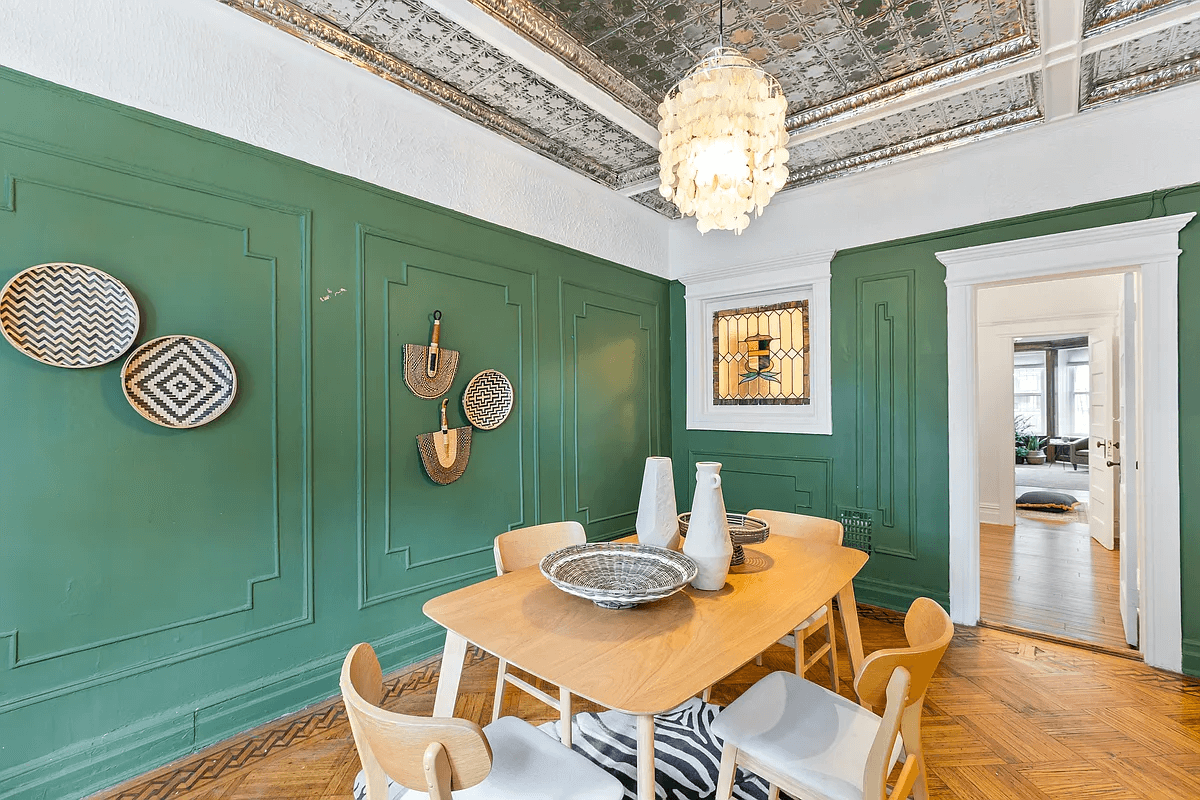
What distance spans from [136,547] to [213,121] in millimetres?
1608

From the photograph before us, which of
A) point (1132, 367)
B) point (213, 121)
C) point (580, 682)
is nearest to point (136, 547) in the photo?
point (213, 121)

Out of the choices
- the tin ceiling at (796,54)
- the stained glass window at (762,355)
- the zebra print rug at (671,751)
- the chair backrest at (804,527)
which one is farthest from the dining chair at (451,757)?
the stained glass window at (762,355)

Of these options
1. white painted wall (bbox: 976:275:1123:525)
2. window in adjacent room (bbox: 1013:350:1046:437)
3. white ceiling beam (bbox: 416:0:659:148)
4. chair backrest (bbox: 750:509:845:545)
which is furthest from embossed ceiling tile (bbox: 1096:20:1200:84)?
window in adjacent room (bbox: 1013:350:1046:437)

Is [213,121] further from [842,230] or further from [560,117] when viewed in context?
[842,230]

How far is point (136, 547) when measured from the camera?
6.01ft

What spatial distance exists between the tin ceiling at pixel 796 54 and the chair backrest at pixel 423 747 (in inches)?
89.4

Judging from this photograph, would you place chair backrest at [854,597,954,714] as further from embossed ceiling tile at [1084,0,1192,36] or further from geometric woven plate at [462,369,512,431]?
embossed ceiling tile at [1084,0,1192,36]

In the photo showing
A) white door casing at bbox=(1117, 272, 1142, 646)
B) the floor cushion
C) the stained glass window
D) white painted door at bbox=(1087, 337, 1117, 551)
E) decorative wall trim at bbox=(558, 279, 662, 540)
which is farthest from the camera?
the floor cushion

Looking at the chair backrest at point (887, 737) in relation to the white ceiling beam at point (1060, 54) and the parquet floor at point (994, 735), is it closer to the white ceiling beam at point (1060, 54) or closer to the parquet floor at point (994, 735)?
the parquet floor at point (994, 735)

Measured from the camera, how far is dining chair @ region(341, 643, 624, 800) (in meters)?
0.88

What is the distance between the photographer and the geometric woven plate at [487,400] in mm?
2826

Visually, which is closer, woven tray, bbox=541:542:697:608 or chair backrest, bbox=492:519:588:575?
woven tray, bbox=541:542:697:608

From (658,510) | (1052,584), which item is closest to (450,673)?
(658,510)

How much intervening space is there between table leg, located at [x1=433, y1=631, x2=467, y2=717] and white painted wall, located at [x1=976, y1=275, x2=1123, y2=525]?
18.7 ft
